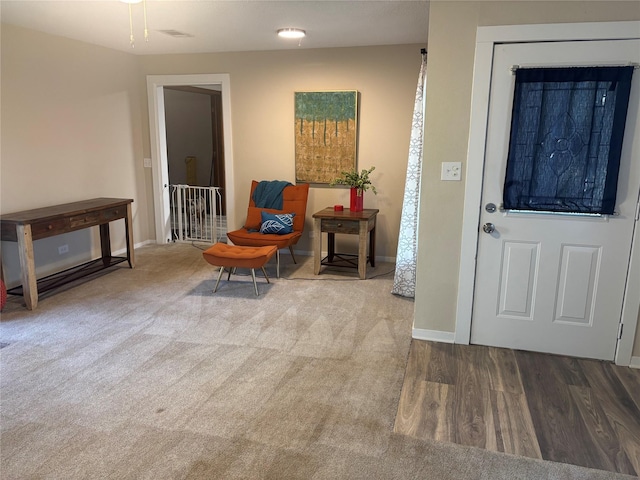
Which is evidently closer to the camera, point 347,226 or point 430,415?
point 430,415

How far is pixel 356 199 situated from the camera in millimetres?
4809

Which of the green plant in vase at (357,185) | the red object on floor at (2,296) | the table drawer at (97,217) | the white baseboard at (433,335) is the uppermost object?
the green plant in vase at (357,185)

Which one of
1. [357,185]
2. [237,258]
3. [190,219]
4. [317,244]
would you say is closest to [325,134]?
[357,185]

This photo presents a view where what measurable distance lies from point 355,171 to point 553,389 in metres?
3.19

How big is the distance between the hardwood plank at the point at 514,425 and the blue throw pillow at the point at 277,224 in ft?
9.38

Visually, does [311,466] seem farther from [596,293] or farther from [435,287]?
[596,293]

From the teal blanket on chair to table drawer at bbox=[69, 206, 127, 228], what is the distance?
142cm

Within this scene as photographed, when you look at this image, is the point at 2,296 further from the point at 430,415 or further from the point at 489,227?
the point at 489,227

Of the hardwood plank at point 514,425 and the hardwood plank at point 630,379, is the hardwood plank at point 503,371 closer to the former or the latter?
the hardwood plank at point 514,425

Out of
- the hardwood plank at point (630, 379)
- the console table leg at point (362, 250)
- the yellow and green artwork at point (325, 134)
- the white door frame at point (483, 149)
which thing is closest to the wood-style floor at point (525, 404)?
the hardwood plank at point (630, 379)

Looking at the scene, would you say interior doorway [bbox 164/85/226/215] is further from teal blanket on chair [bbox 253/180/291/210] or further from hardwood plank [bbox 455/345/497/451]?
hardwood plank [bbox 455/345/497/451]

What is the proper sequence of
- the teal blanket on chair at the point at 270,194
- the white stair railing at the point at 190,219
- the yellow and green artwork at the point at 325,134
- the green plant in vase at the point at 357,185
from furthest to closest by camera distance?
the white stair railing at the point at 190,219 → the teal blanket on chair at the point at 270,194 → the yellow and green artwork at the point at 325,134 → the green plant in vase at the point at 357,185

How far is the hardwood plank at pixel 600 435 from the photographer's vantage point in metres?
2.01

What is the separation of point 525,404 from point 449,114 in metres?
1.76
